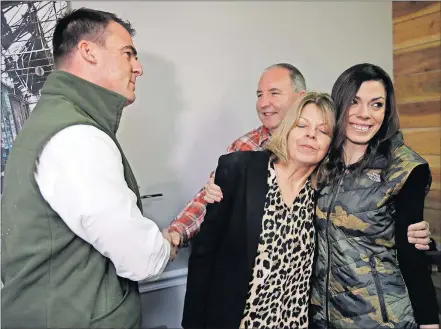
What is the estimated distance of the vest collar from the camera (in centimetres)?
107

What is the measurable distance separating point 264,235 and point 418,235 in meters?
0.50

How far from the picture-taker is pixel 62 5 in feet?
5.43

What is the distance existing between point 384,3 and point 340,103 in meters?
1.51

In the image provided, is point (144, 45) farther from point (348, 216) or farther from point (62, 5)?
point (348, 216)

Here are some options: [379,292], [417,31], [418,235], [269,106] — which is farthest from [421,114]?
[379,292]

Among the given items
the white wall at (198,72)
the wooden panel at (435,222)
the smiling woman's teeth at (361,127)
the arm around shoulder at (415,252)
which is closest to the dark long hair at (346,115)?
the smiling woman's teeth at (361,127)

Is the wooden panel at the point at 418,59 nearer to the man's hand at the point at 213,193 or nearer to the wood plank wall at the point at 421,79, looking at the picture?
the wood plank wall at the point at 421,79

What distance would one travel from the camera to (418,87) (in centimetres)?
254

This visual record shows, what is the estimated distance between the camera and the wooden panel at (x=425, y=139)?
2451 mm

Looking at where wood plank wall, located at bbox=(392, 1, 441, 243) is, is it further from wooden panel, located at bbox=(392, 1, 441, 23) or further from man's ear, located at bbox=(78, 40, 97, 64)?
man's ear, located at bbox=(78, 40, 97, 64)

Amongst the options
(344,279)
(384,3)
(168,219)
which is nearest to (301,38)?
(384,3)

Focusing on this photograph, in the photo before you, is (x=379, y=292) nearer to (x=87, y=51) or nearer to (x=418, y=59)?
(x=87, y=51)

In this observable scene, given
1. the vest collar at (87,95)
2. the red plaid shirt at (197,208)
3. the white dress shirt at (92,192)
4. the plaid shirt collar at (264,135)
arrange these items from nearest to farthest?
the white dress shirt at (92,192)
the vest collar at (87,95)
the red plaid shirt at (197,208)
the plaid shirt collar at (264,135)

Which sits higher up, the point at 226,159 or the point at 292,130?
the point at 292,130
